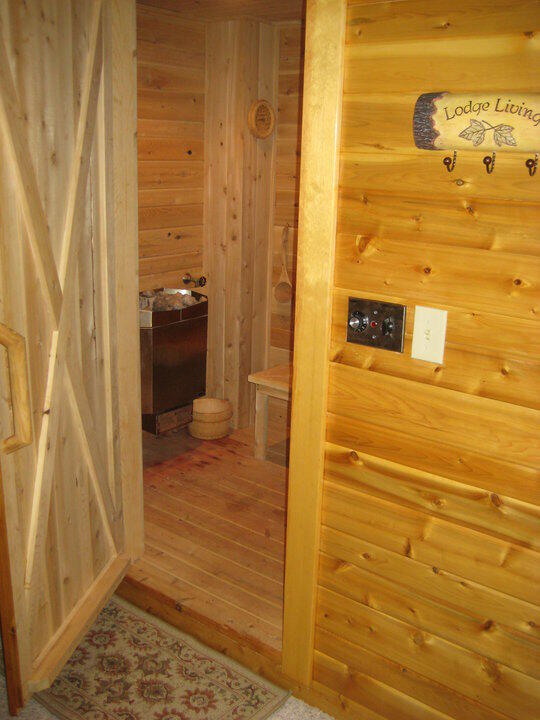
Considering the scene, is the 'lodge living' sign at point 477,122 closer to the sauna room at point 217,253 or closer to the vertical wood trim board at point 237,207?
the sauna room at point 217,253

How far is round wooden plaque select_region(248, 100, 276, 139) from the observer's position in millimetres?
4156

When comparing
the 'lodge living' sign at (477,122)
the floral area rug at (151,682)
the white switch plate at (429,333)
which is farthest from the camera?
the floral area rug at (151,682)

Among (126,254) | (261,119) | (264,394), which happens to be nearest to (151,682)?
(126,254)

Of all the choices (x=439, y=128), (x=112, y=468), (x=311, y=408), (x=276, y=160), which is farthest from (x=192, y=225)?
(x=439, y=128)

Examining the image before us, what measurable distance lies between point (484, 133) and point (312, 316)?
711mm

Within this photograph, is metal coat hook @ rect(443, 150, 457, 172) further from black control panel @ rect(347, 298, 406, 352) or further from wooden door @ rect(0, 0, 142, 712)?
wooden door @ rect(0, 0, 142, 712)

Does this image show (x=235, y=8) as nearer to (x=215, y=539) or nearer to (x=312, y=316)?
(x=312, y=316)

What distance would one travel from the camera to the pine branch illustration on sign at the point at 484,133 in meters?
1.69

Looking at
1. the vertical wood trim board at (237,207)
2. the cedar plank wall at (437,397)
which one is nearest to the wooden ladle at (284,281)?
the vertical wood trim board at (237,207)

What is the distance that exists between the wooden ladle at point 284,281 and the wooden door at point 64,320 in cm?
163

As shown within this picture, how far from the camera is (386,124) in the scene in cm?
191

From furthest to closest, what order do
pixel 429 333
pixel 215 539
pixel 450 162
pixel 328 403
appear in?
1. pixel 215 539
2. pixel 328 403
3. pixel 429 333
4. pixel 450 162

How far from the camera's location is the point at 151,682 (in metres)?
2.59

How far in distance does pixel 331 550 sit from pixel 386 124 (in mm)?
1291
